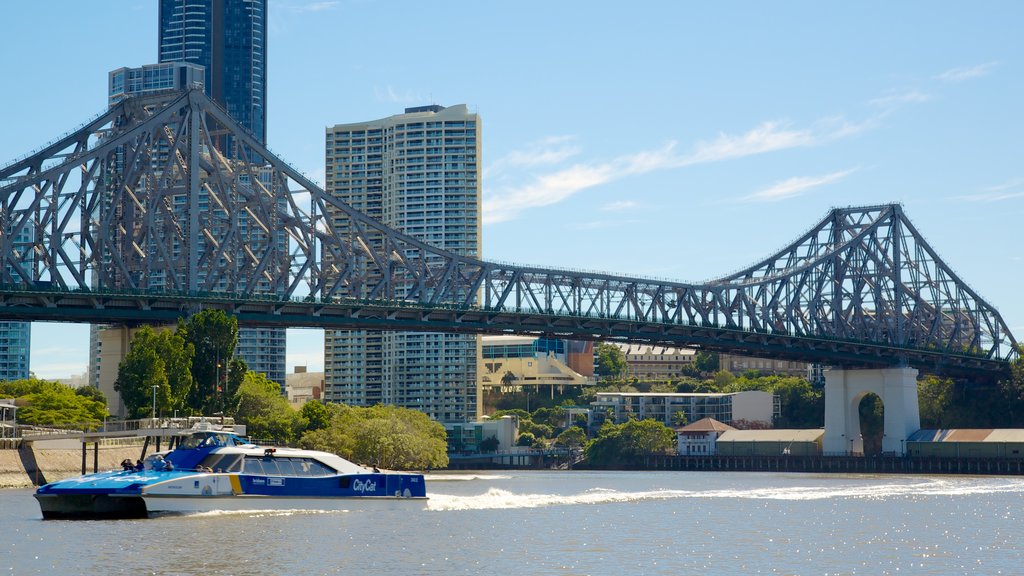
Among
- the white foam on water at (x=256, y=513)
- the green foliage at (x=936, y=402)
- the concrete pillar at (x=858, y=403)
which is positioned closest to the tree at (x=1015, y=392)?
the green foliage at (x=936, y=402)

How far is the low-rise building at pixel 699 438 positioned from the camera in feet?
598

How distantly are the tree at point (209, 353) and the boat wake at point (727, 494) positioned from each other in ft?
87.9

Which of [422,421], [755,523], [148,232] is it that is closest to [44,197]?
[148,232]

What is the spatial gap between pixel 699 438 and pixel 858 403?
25212 millimetres

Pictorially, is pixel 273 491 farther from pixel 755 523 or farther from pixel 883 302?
pixel 883 302

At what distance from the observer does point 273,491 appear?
5769cm

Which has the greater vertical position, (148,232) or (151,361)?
(148,232)

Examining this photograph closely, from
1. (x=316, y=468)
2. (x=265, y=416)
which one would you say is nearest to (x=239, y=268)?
(x=265, y=416)

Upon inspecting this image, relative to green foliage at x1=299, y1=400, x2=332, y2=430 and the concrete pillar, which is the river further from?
the concrete pillar

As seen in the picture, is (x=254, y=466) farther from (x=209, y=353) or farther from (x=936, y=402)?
(x=936, y=402)

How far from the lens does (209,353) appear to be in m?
102

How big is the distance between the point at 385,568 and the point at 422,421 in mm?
84370

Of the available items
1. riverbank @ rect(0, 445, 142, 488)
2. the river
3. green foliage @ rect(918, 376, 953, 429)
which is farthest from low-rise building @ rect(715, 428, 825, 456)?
riverbank @ rect(0, 445, 142, 488)

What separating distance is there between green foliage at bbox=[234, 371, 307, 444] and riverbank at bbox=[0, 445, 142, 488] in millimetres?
19100
